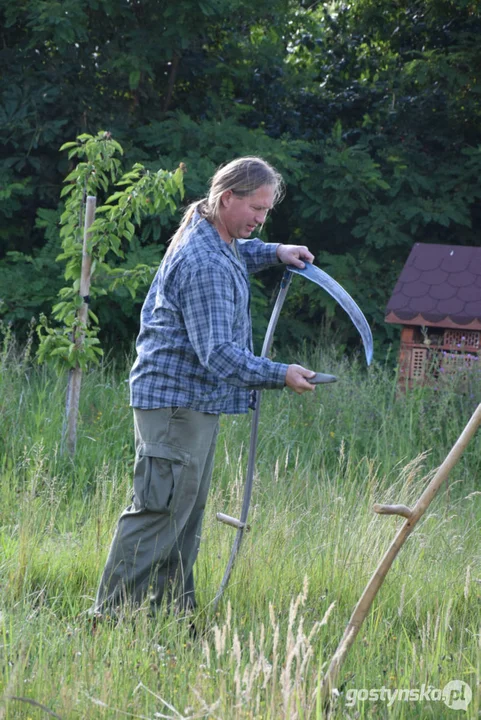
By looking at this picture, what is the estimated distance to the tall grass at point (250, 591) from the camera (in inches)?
90.1

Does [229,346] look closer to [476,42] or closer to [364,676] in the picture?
[364,676]

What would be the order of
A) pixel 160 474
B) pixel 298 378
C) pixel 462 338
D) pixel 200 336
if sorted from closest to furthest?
pixel 298 378, pixel 200 336, pixel 160 474, pixel 462 338

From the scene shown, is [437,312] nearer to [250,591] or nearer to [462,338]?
[462,338]

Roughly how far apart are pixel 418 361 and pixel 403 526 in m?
5.46

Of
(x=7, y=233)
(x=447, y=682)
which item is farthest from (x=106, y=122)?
(x=447, y=682)

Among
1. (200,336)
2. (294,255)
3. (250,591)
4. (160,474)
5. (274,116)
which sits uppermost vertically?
(274,116)

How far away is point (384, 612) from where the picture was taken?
11.0 feet

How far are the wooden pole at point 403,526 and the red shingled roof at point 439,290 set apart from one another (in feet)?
17.9

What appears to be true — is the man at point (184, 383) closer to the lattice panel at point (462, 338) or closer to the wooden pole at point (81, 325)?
the wooden pole at point (81, 325)

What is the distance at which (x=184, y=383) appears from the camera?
3.01m

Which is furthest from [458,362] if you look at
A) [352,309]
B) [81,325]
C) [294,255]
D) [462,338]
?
[352,309]

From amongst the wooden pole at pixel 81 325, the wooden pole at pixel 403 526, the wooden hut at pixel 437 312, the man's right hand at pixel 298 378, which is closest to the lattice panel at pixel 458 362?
the wooden hut at pixel 437 312

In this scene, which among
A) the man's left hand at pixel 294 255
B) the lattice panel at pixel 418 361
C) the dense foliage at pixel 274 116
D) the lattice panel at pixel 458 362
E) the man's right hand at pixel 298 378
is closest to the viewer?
the man's right hand at pixel 298 378

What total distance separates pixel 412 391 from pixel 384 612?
364 centimetres
